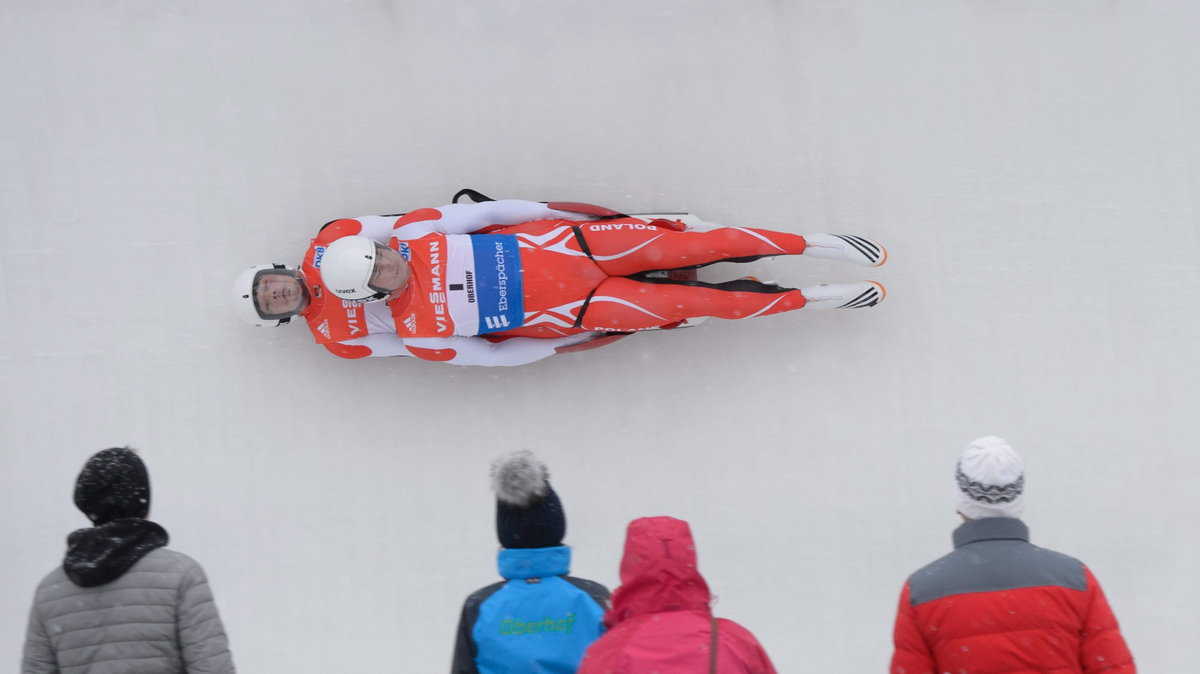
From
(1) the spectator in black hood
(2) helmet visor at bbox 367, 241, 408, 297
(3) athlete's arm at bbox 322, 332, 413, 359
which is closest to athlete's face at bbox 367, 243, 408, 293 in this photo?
(2) helmet visor at bbox 367, 241, 408, 297

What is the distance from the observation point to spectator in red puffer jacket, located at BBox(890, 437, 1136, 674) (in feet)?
6.72

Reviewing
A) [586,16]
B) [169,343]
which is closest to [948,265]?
[586,16]

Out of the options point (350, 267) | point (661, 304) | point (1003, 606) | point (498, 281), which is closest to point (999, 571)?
point (1003, 606)

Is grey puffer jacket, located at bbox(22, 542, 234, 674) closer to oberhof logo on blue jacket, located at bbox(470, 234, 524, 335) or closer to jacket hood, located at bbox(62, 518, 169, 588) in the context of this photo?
jacket hood, located at bbox(62, 518, 169, 588)

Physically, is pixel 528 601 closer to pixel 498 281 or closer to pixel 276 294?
pixel 498 281

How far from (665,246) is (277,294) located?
150 cm

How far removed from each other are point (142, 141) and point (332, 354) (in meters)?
1.28

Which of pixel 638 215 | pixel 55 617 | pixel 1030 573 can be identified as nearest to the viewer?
pixel 1030 573

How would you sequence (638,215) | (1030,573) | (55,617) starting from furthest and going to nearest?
(638,215), (55,617), (1030,573)

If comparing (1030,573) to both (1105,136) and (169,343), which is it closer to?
(1105,136)

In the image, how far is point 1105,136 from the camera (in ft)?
12.8

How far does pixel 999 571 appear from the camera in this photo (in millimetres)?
2062

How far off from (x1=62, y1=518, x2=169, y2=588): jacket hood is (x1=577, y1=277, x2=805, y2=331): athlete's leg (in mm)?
1734

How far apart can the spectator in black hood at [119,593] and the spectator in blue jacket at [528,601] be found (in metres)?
0.76
